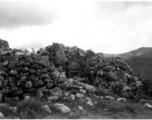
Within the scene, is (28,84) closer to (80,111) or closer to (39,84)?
(39,84)

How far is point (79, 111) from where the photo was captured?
48.4 ft

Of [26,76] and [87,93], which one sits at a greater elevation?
[26,76]

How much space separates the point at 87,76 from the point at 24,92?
29.0 ft

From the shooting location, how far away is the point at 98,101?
17.8m

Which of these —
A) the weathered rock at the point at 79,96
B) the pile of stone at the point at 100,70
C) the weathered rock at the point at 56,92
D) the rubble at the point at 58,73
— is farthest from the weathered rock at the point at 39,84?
the pile of stone at the point at 100,70

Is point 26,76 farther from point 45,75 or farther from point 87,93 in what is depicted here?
point 87,93

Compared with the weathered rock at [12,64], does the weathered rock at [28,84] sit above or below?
below

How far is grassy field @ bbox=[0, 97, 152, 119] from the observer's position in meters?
13.4

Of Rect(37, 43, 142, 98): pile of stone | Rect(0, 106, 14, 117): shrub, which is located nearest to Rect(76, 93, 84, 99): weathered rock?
Rect(37, 43, 142, 98): pile of stone

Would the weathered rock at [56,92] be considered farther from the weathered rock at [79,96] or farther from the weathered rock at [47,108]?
the weathered rock at [47,108]

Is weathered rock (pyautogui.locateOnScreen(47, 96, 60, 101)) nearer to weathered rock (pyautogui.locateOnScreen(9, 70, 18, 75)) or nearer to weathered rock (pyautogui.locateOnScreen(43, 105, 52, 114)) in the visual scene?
weathered rock (pyautogui.locateOnScreen(43, 105, 52, 114))

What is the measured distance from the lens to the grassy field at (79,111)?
44.0 feet

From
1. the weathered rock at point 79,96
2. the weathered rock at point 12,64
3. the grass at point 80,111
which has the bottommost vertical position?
the grass at point 80,111

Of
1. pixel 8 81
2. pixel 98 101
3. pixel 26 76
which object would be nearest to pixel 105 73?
pixel 98 101
